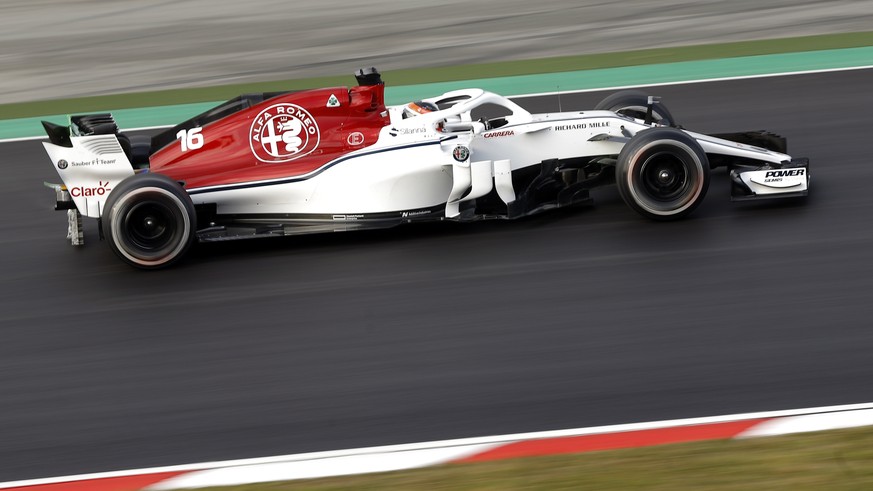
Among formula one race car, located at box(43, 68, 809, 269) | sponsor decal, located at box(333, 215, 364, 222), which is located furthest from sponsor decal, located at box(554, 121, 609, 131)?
sponsor decal, located at box(333, 215, 364, 222)

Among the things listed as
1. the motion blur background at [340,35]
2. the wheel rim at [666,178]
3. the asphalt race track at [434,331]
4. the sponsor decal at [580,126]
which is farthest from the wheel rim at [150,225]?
the motion blur background at [340,35]

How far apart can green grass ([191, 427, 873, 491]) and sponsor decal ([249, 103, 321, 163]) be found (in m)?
3.64

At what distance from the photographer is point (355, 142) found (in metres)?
8.20

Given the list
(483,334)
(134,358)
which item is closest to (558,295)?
(483,334)

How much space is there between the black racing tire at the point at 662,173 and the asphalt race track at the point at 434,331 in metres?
0.18

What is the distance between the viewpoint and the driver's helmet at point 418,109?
8328mm

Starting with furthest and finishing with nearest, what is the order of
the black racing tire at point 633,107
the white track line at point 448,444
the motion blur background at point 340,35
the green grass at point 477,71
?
the motion blur background at point 340,35
the green grass at point 477,71
the black racing tire at point 633,107
the white track line at point 448,444

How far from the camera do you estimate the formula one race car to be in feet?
25.5

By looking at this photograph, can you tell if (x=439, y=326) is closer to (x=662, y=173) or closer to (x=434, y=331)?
(x=434, y=331)

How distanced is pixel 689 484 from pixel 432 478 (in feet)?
3.66

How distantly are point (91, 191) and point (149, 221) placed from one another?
622 millimetres

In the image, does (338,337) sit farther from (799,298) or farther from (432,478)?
(799,298)

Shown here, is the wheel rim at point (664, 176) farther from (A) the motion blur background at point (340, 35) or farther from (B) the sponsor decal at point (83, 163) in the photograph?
(A) the motion blur background at point (340, 35)

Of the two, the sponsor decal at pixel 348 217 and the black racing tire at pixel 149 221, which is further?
the sponsor decal at pixel 348 217
